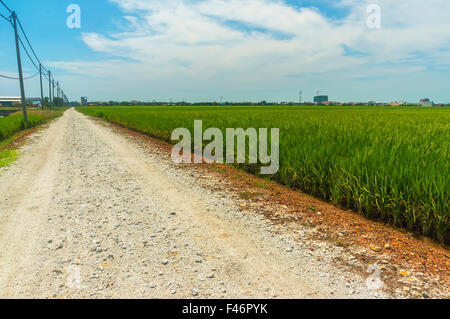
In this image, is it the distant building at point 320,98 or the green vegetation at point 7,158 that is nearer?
the green vegetation at point 7,158

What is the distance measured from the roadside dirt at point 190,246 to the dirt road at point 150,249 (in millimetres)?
16

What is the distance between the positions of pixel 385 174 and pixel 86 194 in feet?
19.9

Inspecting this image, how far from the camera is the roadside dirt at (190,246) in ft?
9.87

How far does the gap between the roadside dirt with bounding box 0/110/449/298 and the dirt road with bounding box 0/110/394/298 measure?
16 millimetres

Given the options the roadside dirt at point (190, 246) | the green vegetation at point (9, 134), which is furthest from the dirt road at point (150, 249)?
the green vegetation at point (9, 134)

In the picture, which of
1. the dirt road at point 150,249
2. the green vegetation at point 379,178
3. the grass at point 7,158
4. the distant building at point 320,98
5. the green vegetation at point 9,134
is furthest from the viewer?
the distant building at point 320,98

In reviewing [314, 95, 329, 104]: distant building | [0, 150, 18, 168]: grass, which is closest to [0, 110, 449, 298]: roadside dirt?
[0, 150, 18, 168]: grass

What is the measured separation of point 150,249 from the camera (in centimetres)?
385

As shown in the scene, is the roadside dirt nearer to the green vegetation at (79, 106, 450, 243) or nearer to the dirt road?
the dirt road

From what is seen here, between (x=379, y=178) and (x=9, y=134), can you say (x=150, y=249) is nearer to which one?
(x=379, y=178)

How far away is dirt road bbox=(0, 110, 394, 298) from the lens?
9.83 ft

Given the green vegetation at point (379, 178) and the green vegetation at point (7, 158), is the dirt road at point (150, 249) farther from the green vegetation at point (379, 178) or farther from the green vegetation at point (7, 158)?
the green vegetation at point (7, 158)

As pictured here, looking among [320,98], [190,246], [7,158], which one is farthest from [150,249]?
[320,98]

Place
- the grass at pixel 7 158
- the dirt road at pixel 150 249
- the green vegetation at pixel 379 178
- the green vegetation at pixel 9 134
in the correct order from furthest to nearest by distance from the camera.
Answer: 1. the green vegetation at pixel 9 134
2. the grass at pixel 7 158
3. the green vegetation at pixel 379 178
4. the dirt road at pixel 150 249
